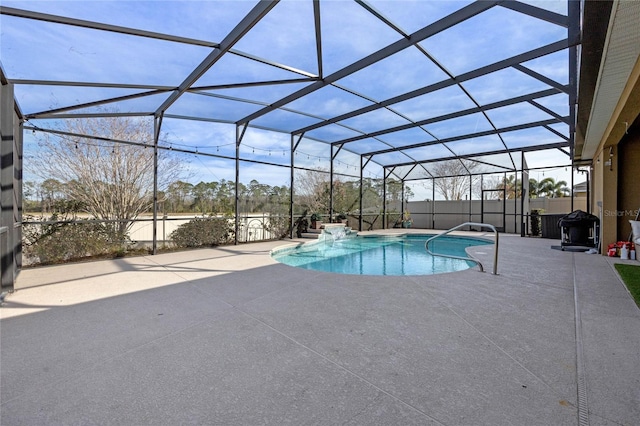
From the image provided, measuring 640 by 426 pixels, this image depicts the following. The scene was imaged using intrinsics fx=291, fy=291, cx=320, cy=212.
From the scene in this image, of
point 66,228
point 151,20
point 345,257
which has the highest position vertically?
point 151,20

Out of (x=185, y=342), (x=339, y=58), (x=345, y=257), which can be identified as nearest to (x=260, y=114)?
(x=339, y=58)

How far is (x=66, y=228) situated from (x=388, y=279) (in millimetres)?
6347

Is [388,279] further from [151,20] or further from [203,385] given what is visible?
[151,20]

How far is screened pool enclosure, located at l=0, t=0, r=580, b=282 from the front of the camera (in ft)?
11.7

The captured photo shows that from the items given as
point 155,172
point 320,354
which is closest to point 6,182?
point 155,172

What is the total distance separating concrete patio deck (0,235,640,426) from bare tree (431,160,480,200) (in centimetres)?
1034

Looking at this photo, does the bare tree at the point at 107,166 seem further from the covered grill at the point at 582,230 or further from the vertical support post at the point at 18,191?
the covered grill at the point at 582,230

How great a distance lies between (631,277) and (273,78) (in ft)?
22.1

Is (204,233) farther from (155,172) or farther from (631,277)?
(631,277)

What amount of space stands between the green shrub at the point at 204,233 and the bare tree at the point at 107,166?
1048 mm

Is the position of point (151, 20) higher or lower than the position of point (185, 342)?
higher

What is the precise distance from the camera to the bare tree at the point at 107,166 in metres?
6.09

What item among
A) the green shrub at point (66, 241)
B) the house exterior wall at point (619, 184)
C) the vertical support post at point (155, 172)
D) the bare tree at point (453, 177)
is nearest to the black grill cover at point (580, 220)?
the house exterior wall at point (619, 184)

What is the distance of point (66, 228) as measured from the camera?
587 cm
